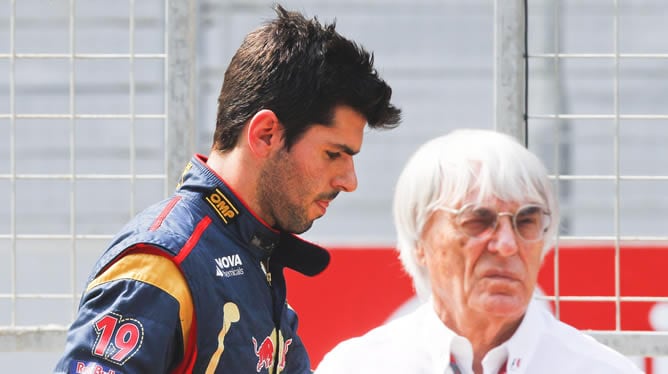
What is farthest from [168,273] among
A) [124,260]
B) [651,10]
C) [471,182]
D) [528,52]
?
[651,10]

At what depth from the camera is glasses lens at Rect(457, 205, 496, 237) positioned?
5.57 ft

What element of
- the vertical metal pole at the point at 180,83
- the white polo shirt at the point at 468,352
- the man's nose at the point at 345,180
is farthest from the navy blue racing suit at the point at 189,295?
the vertical metal pole at the point at 180,83

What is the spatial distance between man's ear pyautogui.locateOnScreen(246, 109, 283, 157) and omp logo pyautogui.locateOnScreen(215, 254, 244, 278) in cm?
22

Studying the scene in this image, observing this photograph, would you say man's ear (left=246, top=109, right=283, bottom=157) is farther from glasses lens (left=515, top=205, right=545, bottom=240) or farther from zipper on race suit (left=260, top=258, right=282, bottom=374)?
glasses lens (left=515, top=205, right=545, bottom=240)

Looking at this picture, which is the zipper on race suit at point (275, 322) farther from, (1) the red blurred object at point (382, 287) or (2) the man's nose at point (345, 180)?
(1) the red blurred object at point (382, 287)

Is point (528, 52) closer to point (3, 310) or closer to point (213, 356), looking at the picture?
point (213, 356)

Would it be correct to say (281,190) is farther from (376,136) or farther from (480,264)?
(376,136)

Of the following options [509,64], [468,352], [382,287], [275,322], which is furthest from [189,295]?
[382,287]

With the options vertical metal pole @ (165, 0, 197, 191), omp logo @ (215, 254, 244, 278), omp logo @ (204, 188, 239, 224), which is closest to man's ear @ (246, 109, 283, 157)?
omp logo @ (204, 188, 239, 224)

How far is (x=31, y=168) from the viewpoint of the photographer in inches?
187

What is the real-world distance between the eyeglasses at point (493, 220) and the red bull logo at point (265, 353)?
0.57 m

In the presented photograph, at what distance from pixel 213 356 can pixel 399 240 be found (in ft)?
1.37

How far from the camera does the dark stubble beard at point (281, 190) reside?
7.29ft

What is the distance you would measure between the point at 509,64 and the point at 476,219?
4.30ft
